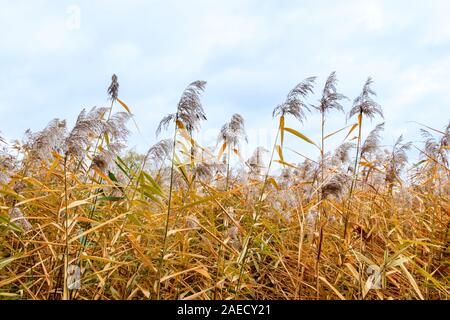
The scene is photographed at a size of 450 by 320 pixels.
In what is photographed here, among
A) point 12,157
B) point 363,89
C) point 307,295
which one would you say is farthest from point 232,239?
point 12,157

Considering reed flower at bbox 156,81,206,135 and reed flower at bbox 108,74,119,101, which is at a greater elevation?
reed flower at bbox 108,74,119,101

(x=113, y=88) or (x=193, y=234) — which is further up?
(x=113, y=88)

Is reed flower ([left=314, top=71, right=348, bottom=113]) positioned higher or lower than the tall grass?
higher

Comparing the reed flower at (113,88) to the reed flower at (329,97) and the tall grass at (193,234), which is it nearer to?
the tall grass at (193,234)

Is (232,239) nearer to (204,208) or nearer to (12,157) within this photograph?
(204,208)

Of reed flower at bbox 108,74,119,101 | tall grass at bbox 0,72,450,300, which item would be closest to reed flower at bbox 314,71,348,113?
tall grass at bbox 0,72,450,300

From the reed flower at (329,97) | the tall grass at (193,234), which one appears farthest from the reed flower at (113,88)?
the reed flower at (329,97)

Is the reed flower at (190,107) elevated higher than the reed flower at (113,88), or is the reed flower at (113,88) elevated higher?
the reed flower at (113,88)

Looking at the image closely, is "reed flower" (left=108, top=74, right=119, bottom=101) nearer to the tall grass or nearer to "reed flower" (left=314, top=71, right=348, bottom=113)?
the tall grass

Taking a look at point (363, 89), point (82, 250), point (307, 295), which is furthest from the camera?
point (363, 89)
